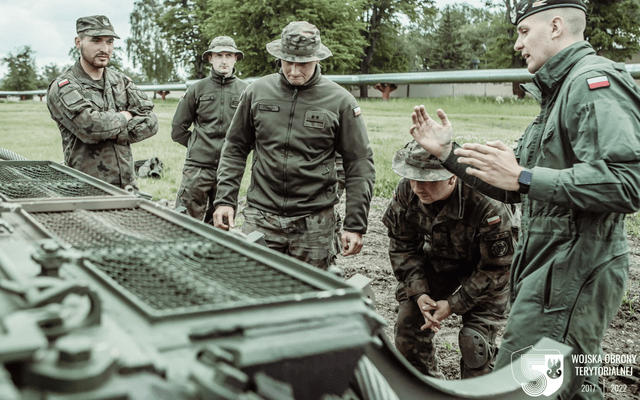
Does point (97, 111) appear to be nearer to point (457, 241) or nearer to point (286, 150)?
point (286, 150)

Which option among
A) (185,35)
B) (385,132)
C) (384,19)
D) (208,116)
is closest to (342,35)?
(384,19)

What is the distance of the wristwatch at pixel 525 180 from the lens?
2332 mm

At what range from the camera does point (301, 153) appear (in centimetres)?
398

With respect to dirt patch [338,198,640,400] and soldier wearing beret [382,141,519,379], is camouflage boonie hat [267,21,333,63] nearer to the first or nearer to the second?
soldier wearing beret [382,141,519,379]

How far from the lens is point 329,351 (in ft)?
3.36

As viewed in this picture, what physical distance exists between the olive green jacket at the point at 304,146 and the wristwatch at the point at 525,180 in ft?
5.80

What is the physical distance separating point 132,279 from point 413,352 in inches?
108

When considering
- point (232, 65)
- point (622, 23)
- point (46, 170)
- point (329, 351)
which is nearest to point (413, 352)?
point (46, 170)

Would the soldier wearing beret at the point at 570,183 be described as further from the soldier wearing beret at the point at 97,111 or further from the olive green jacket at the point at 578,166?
the soldier wearing beret at the point at 97,111

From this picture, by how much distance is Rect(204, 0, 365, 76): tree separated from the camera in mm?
26234

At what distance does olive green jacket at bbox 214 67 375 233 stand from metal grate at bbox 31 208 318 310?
2094 mm

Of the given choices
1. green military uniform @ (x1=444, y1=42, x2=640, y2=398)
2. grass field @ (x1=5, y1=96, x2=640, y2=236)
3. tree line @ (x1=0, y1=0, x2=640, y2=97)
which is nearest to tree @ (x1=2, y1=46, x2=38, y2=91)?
tree line @ (x1=0, y1=0, x2=640, y2=97)

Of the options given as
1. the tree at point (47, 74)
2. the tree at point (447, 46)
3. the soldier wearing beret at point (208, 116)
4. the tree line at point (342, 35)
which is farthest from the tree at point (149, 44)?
the soldier wearing beret at point (208, 116)

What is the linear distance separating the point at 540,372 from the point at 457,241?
1802mm
